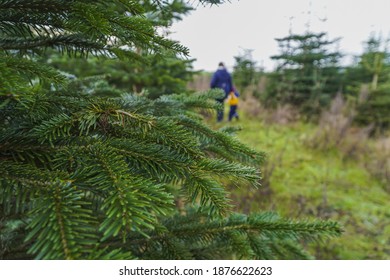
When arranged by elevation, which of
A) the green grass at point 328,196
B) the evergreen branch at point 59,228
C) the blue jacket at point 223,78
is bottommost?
the green grass at point 328,196

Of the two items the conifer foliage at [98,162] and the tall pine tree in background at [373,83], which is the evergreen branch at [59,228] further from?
the tall pine tree in background at [373,83]

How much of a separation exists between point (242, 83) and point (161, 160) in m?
13.9

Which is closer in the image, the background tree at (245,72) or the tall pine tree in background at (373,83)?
the tall pine tree in background at (373,83)

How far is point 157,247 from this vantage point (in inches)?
43.2

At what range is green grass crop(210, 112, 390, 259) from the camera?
3618 mm

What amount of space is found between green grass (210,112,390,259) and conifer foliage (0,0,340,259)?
2.12 metres

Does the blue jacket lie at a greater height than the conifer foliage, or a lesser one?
greater

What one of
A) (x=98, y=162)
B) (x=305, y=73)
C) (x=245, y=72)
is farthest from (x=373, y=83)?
(x=98, y=162)

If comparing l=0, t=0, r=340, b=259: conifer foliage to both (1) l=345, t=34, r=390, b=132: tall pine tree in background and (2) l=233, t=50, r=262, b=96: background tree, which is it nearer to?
(1) l=345, t=34, r=390, b=132: tall pine tree in background

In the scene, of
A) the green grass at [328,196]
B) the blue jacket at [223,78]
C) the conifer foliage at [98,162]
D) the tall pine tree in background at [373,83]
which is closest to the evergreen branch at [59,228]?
the conifer foliage at [98,162]

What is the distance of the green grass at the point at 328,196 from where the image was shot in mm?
3618

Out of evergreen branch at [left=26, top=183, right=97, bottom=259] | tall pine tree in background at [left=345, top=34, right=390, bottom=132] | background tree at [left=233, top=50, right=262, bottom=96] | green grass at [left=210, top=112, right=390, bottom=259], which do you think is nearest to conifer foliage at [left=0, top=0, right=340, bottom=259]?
evergreen branch at [left=26, top=183, right=97, bottom=259]

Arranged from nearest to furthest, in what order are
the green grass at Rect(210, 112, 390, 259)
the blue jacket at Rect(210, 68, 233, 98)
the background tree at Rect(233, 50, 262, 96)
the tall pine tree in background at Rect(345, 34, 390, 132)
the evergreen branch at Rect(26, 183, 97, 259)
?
the evergreen branch at Rect(26, 183, 97, 259) < the green grass at Rect(210, 112, 390, 259) < the blue jacket at Rect(210, 68, 233, 98) < the tall pine tree in background at Rect(345, 34, 390, 132) < the background tree at Rect(233, 50, 262, 96)

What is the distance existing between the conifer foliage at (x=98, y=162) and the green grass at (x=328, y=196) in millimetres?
2123
